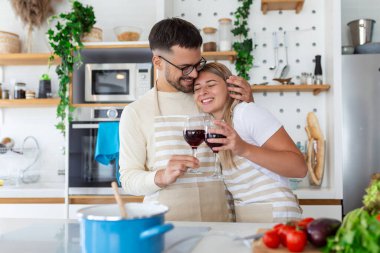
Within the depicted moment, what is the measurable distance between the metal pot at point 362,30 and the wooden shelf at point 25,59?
2367 millimetres

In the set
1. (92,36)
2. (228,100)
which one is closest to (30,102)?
(92,36)

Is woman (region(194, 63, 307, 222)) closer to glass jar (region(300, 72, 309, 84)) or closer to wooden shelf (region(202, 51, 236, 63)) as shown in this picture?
wooden shelf (region(202, 51, 236, 63))

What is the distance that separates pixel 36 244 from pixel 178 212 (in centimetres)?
61

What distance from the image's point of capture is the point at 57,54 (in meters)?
2.99

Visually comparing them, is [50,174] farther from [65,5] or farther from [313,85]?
[313,85]

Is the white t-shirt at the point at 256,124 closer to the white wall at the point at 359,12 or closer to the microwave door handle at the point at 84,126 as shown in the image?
the microwave door handle at the point at 84,126

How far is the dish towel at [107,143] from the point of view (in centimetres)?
287

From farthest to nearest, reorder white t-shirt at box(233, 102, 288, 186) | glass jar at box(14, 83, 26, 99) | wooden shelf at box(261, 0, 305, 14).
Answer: glass jar at box(14, 83, 26, 99)
wooden shelf at box(261, 0, 305, 14)
white t-shirt at box(233, 102, 288, 186)

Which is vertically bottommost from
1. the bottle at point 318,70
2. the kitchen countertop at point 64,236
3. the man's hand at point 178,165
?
the kitchen countertop at point 64,236

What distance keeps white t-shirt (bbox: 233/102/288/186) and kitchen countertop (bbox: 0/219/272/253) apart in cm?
35

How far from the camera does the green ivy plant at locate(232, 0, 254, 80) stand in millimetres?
3141

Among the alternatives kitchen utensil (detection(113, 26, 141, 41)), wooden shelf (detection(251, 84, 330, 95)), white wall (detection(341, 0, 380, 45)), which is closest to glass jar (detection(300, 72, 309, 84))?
wooden shelf (detection(251, 84, 330, 95))

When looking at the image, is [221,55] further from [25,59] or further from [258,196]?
[258,196]

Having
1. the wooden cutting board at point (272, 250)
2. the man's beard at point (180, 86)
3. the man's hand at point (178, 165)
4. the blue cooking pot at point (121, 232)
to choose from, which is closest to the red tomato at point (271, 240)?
the wooden cutting board at point (272, 250)
